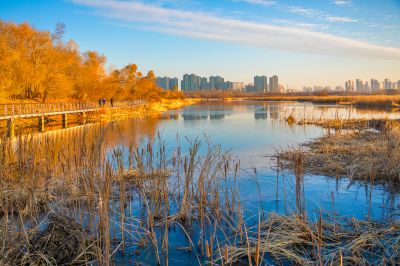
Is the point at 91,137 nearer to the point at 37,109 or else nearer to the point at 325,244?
the point at 325,244

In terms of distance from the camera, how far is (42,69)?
36.8 m

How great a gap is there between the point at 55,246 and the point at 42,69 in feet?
118

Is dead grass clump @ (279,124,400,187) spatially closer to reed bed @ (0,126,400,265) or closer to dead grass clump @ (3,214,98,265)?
reed bed @ (0,126,400,265)

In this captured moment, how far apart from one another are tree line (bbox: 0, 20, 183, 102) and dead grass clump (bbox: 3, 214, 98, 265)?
28.0 m

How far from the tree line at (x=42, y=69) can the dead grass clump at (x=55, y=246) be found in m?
28.0

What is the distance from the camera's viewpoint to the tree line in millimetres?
31994

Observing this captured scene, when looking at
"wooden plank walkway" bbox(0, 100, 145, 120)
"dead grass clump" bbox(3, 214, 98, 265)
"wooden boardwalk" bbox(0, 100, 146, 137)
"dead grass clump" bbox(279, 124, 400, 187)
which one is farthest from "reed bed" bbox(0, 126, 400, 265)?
"wooden plank walkway" bbox(0, 100, 145, 120)

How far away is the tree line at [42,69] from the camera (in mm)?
31994

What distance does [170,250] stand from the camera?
20.8ft

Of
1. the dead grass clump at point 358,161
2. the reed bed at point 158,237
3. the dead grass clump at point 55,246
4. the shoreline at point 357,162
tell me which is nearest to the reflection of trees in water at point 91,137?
the reed bed at point 158,237

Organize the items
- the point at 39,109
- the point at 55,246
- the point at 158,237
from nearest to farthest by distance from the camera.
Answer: the point at 55,246, the point at 158,237, the point at 39,109

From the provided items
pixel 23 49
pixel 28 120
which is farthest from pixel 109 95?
pixel 28 120

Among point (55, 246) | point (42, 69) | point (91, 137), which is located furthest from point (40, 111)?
point (55, 246)

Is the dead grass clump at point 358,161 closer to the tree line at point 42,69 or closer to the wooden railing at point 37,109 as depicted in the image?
the wooden railing at point 37,109
